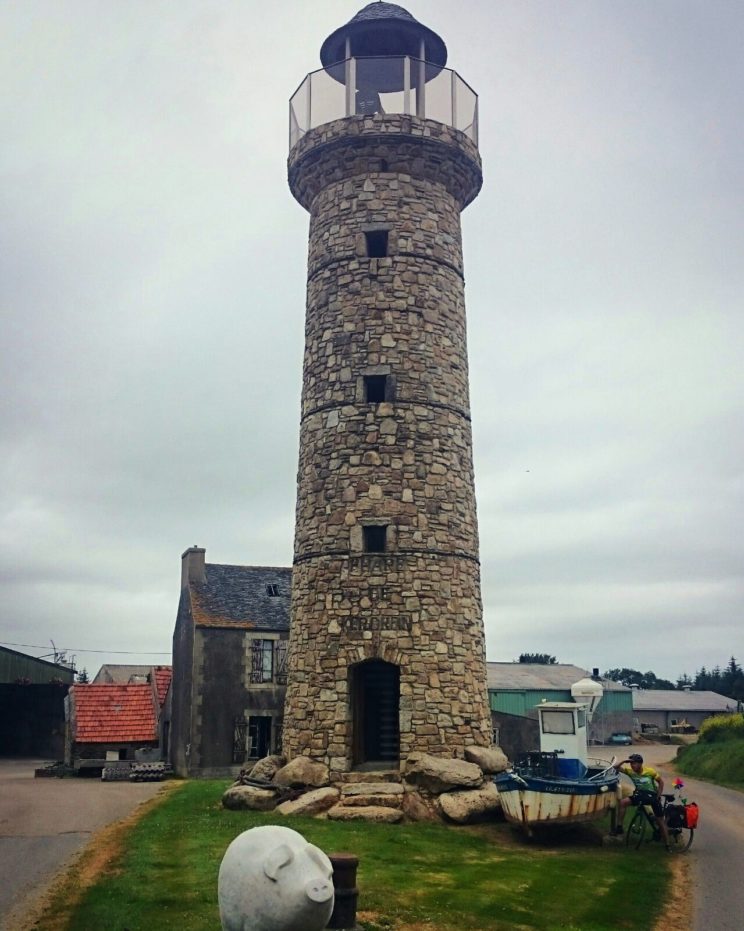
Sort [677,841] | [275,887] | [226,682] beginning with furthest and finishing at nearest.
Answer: [226,682]
[677,841]
[275,887]

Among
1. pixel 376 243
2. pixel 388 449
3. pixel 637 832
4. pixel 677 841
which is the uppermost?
pixel 376 243

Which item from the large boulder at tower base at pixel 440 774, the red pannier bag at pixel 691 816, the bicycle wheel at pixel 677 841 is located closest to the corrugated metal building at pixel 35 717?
the large boulder at tower base at pixel 440 774

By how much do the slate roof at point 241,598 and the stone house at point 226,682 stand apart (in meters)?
0.03

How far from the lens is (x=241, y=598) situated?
2961 centimetres

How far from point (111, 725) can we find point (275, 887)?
77.2ft

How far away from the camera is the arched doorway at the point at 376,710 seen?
55.7 feet

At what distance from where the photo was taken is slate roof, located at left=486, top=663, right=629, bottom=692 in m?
48.5

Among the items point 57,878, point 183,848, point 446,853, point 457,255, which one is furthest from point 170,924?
point 457,255

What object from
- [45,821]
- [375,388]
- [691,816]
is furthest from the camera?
[375,388]

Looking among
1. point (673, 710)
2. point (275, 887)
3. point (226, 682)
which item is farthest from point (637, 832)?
point (673, 710)

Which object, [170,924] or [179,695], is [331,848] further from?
[179,695]

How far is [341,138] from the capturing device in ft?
62.3

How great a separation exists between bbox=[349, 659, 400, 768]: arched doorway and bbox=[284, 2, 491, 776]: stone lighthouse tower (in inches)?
1.4

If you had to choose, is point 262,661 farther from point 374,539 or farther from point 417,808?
point 417,808
